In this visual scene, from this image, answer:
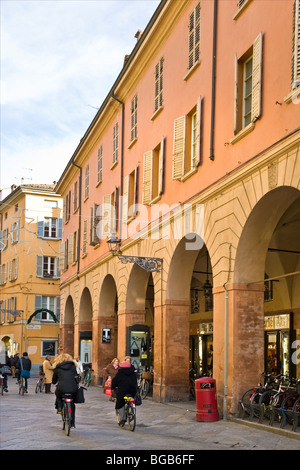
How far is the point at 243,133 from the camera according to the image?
14.5 m

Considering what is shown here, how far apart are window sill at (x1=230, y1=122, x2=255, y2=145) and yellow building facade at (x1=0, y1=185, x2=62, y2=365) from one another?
34002mm

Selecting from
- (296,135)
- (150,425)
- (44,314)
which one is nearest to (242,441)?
(150,425)

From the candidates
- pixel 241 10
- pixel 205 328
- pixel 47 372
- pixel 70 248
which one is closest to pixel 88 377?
pixel 47 372

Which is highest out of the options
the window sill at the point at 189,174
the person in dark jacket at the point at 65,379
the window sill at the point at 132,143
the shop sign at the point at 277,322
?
the window sill at the point at 132,143

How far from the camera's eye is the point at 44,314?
49906 millimetres

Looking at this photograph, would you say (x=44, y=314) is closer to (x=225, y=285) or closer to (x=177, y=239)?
(x=177, y=239)

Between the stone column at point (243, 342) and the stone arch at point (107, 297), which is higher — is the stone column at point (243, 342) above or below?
below

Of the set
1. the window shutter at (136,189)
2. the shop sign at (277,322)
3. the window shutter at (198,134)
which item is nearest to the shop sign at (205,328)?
the shop sign at (277,322)

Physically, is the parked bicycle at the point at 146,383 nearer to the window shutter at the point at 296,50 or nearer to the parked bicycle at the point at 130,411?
the parked bicycle at the point at 130,411

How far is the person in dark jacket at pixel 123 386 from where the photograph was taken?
43.9 feet

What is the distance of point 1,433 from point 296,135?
25.3 ft

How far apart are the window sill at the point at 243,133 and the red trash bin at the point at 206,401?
538 cm

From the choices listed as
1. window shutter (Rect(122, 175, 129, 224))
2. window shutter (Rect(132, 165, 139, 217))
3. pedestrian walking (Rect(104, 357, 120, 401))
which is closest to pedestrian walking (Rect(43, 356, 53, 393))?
pedestrian walking (Rect(104, 357, 120, 401))

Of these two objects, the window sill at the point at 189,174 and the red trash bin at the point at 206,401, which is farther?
the window sill at the point at 189,174
